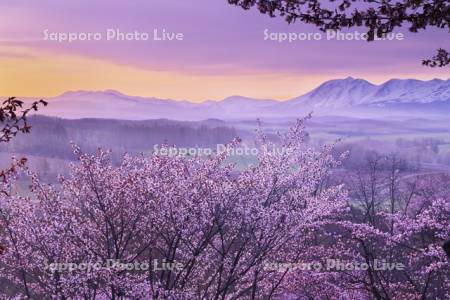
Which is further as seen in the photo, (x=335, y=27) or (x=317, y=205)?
(x=317, y=205)

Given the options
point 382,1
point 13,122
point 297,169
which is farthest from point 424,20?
point 297,169

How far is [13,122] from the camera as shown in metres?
7.41

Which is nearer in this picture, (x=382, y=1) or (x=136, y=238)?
(x=382, y=1)

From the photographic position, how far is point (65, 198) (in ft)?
53.9

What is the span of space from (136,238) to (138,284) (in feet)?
9.27

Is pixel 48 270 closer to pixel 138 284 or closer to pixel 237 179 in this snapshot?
pixel 138 284

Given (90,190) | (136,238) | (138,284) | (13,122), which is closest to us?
A: (13,122)

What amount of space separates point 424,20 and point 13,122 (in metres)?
5.20

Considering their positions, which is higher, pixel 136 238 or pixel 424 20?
pixel 424 20

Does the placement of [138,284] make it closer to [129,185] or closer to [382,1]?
[129,185]

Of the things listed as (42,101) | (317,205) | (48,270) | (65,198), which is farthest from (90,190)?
(42,101)

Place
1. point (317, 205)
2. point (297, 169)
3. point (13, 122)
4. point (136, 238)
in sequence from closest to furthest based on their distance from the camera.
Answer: point (13, 122), point (136, 238), point (317, 205), point (297, 169)

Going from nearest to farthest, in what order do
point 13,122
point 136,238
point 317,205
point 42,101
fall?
point 42,101 → point 13,122 → point 136,238 → point 317,205

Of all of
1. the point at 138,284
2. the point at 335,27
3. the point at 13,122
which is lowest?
the point at 138,284
